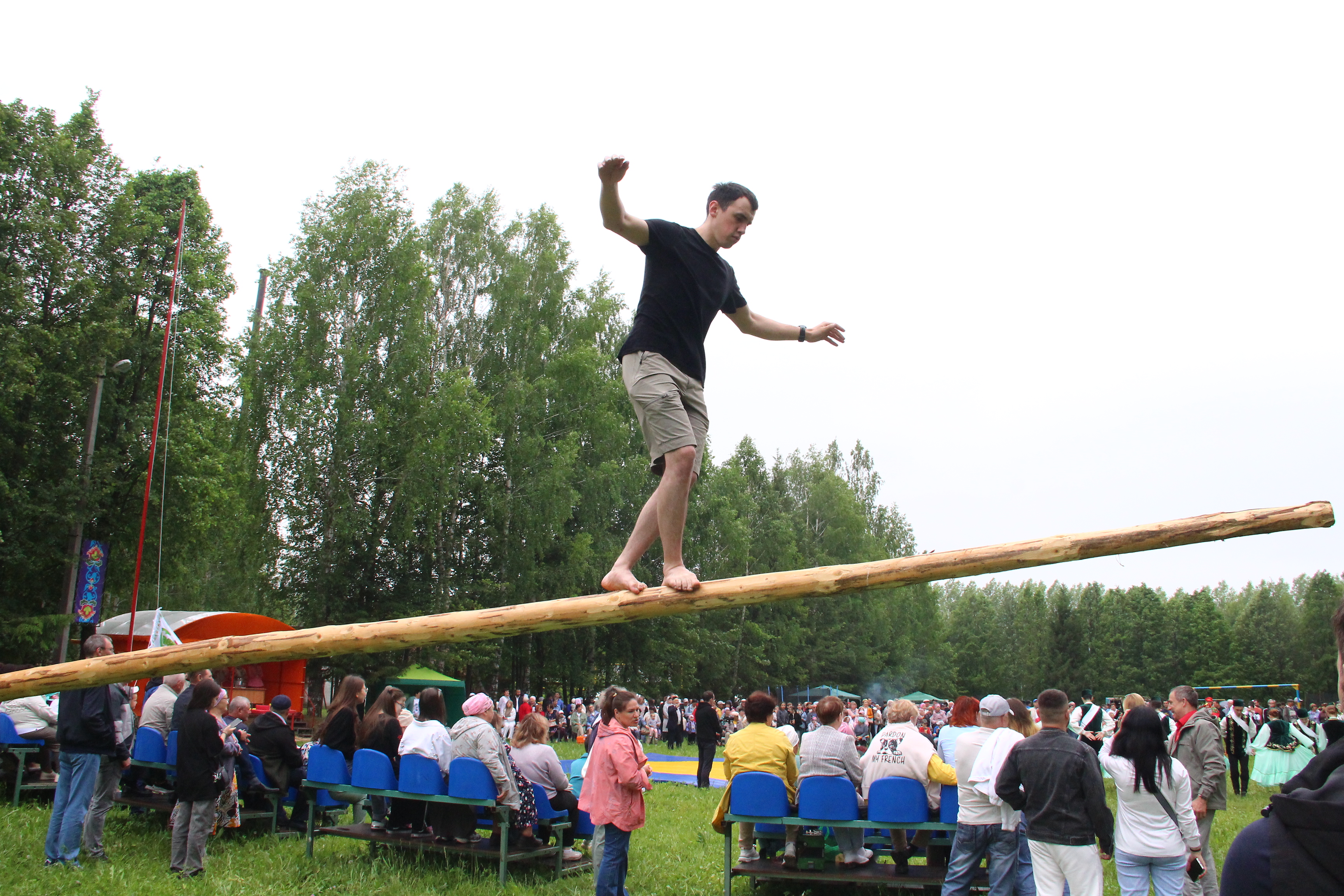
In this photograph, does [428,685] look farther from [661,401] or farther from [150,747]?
[661,401]

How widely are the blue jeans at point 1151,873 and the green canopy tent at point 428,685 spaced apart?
19629mm

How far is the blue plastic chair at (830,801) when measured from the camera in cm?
702

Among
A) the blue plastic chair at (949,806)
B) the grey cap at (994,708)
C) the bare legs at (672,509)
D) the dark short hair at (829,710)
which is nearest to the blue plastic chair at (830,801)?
the blue plastic chair at (949,806)

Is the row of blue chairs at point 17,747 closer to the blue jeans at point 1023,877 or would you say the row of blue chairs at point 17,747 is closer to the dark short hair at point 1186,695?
the blue jeans at point 1023,877

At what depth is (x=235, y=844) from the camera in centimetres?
869

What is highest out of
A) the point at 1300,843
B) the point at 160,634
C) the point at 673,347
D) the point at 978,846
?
the point at 673,347

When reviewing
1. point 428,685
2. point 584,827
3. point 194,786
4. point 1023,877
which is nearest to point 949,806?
point 1023,877

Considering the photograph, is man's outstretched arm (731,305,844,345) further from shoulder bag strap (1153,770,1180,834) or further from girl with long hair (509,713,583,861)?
girl with long hair (509,713,583,861)

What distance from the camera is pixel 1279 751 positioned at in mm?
16062

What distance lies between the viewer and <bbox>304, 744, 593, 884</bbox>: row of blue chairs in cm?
771

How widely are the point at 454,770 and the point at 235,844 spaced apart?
2.67 meters

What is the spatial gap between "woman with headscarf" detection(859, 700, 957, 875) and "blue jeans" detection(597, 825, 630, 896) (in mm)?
1934

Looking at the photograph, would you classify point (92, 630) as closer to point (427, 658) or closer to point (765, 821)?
point (427, 658)

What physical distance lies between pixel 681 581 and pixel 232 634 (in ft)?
62.6
